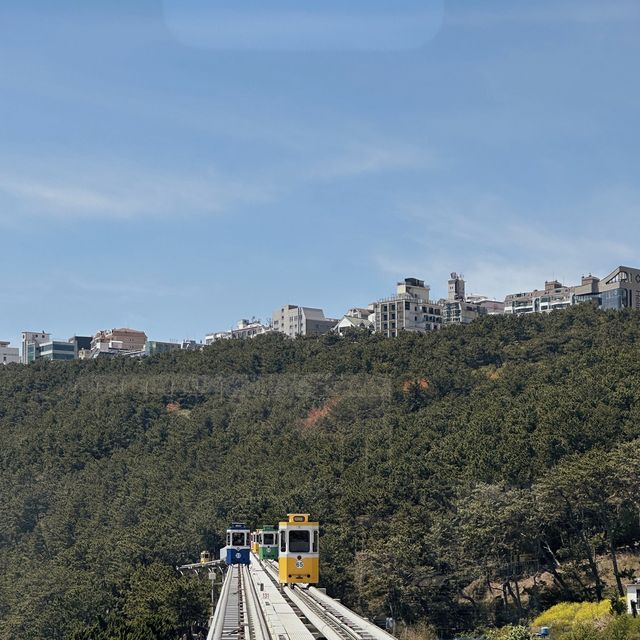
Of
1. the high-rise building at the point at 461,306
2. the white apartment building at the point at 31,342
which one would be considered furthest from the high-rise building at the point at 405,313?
the white apartment building at the point at 31,342

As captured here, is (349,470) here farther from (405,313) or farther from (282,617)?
(405,313)

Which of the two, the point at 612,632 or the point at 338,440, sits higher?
the point at 338,440

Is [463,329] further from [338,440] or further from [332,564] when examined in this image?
[332,564]

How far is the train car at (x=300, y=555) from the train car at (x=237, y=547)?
13511 millimetres

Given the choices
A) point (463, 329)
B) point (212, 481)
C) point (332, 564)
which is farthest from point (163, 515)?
point (463, 329)

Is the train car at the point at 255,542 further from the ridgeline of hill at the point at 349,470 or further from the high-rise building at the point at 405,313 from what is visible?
the high-rise building at the point at 405,313

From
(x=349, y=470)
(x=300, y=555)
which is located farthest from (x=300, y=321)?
(x=300, y=555)

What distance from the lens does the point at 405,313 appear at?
127 metres

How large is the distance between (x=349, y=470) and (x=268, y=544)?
8.30m

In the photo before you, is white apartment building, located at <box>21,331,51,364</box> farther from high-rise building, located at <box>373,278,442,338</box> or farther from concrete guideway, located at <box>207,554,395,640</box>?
concrete guideway, located at <box>207,554,395,640</box>

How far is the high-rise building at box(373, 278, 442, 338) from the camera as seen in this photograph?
126 meters

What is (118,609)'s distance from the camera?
45750 mm

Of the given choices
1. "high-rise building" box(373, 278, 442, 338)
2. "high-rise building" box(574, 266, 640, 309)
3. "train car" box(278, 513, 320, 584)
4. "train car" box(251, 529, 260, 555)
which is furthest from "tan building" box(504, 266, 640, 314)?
"train car" box(278, 513, 320, 584)

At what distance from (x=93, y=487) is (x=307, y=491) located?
25.5 m
